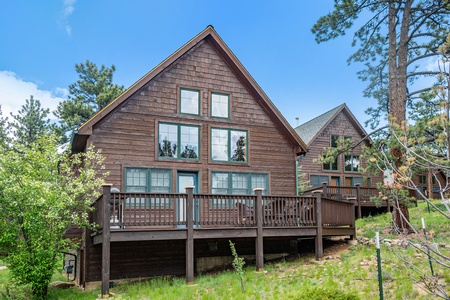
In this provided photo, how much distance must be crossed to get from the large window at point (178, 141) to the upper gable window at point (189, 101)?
1.91 feet

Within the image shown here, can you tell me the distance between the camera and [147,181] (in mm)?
14336

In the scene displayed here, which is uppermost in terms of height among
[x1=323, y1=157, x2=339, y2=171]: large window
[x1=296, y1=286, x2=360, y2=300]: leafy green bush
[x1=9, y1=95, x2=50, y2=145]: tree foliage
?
[x1=9, y1=95, x2=50, y2=145]: tree foliage

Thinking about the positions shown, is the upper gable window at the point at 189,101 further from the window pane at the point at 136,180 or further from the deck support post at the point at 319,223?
the deck support post at the point at 319,223

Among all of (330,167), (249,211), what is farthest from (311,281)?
(330,167)

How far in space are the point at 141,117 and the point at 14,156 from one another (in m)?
4.20

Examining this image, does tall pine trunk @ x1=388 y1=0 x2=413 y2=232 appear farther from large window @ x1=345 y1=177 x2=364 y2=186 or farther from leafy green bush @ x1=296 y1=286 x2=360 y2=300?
large window @ x1=345 y1=177 x2=364 y2=186

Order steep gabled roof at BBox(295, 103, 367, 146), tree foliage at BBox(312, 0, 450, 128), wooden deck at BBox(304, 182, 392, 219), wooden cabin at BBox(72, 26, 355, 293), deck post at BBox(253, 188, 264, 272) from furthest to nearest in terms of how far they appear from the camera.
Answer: steep gabled roof at BBox(295, 103, 367, 146) → wooden deck at BBox(304, 182, 392, 219) → tree foliage at BBox(312, 0, 450, 128) → deck post at BBox(253, 188, 264, 272) → wooden cabin at BBox(72, 26, 355, 293)

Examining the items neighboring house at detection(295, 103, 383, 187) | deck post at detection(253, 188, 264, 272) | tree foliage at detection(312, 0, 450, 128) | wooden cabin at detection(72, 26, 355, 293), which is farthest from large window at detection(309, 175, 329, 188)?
deck post at detection(253, 188, 264, 272)

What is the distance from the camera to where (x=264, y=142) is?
54.1 ft

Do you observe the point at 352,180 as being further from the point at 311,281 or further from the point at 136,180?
the point at 311,281

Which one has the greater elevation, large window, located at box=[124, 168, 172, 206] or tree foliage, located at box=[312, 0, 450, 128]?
tree foliage, located at box=[312, 0, 450, 128]

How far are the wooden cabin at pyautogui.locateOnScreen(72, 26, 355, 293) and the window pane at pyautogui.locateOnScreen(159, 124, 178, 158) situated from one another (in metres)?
0.04

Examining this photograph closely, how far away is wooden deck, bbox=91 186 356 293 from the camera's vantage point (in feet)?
37.2

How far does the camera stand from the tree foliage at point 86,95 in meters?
33.8
